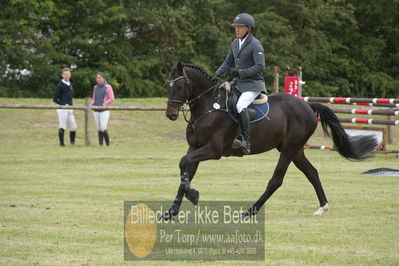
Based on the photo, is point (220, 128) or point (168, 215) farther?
point (220, 128)

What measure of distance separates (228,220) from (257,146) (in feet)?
4.54

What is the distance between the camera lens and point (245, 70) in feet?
34.9

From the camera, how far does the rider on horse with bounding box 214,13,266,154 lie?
1063 centimetres

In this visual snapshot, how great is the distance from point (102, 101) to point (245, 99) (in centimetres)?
1233

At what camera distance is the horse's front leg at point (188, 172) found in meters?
9.71

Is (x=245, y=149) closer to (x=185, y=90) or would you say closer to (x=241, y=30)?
(x=185, y=90)

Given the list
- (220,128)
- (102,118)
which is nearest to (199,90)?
(220,128)

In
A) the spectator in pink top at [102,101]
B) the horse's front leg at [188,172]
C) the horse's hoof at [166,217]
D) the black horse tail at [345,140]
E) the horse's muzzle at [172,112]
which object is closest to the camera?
the horse's front leg at [188,172]

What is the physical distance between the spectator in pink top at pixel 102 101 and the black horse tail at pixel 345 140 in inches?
434

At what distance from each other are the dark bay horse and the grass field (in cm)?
63

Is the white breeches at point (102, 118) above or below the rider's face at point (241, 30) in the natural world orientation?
below

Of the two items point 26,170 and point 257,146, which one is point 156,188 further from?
point 26,170

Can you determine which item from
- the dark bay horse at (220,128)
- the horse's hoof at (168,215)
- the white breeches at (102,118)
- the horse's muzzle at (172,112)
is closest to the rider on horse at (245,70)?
the dark bay horse at (220,128)

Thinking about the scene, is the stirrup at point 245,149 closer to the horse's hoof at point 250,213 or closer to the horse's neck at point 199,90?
the horse's neck at point 199,90
